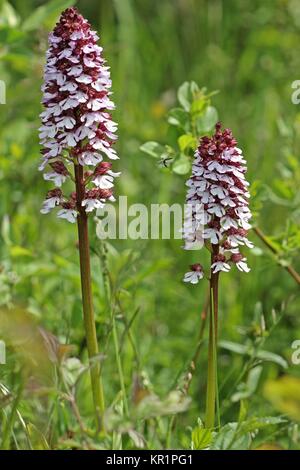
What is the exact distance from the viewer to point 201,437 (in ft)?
6.11

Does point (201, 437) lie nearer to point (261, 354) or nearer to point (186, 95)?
point (261, 354)

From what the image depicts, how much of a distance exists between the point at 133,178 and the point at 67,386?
2296 millimetres

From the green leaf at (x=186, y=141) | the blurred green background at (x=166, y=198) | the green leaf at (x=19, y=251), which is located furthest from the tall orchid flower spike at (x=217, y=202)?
the green leaf at (x=19, y=251)

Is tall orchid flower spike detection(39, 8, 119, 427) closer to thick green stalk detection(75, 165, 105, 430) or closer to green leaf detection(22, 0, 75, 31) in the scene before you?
thick green stalk detection(75, 165, 105, 430)

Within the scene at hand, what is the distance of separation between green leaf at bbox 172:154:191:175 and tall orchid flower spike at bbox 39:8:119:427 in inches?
20.8

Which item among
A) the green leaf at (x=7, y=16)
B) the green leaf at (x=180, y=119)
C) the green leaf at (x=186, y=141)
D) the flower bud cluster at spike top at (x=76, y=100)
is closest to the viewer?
the flower bud cluster at spike top at (x=76, y=100)

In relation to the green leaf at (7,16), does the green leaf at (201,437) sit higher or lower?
lower

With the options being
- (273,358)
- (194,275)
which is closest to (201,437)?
(194,275)

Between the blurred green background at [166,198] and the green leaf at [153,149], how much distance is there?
0.11 m

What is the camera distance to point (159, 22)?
5160 millimetres

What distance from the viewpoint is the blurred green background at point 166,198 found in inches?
102

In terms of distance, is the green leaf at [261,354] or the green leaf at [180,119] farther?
the green leaf at [180,119]

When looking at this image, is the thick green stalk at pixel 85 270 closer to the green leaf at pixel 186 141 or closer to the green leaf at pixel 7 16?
the green leaf at pixel 186 141

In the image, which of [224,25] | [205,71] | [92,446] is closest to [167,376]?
[92,446]
